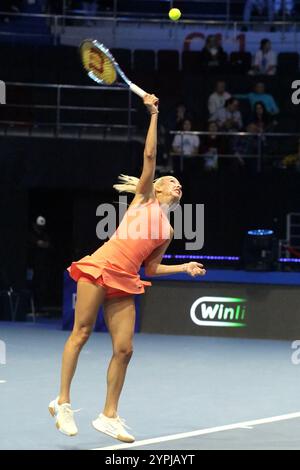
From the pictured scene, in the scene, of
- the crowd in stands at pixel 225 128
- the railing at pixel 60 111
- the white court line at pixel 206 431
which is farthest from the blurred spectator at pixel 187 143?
the white court line at pixel 206 431

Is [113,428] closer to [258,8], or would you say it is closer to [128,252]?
[128,252]

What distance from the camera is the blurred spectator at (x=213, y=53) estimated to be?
18.7 meters

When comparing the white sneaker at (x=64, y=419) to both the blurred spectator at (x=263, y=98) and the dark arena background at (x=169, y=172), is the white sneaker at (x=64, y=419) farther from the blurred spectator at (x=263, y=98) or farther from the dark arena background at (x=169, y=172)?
the blurred spectator at (x=263, y=98)

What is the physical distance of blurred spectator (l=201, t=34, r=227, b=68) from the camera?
18.7 m

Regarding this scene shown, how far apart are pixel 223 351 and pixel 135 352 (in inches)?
43.9

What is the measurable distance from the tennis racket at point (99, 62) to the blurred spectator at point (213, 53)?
9.60m

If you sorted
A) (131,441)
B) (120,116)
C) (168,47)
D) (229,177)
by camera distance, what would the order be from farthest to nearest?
(168,47)
(120,116)
(229,177)
(131,441)

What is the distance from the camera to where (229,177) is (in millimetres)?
17234

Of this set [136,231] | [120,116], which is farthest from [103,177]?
[136,231]

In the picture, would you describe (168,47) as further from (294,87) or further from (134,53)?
(294,87)

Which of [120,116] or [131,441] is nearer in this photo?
[131,441]

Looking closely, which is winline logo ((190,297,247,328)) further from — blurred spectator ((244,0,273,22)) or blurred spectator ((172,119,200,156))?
blurred spectator ((244,0,273,22))

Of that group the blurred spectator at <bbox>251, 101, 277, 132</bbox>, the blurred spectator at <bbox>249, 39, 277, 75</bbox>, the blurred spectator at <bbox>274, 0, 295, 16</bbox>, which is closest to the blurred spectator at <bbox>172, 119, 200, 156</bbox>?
the blurred spectator at <bbox>251, 101, 277, 132</bbox>

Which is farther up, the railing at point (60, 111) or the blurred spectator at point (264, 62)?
the blurred spectator at point (264, 62)
